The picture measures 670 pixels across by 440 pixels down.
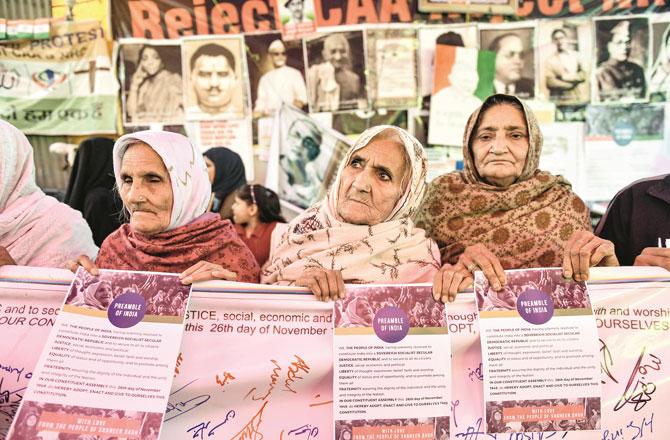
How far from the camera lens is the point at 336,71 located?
13.2ft

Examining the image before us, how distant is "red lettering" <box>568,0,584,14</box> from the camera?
3.89 metres

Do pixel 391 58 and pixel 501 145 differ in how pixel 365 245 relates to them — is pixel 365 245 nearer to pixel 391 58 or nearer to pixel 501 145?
pixel 501 145

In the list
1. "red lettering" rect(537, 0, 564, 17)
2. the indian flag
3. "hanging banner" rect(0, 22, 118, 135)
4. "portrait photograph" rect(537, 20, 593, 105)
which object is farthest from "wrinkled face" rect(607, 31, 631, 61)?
"hanging banner" rect(0, 22, 118, 135)

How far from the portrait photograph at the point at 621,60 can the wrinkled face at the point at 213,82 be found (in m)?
2.64

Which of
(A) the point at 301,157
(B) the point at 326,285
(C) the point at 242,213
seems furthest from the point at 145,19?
(B) the point at 326,285

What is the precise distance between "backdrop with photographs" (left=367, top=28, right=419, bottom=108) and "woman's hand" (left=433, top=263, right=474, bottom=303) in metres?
2.81

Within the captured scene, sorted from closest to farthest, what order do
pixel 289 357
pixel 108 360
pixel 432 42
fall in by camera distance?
pixel 108 360, pixel 289 357, pixel 432 42

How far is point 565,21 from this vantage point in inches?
154

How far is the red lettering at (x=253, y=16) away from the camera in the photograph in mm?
4035

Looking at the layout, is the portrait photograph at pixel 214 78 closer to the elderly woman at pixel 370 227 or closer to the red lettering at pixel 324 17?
the red lettering at pixel 324 17

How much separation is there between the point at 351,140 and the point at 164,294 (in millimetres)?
2835

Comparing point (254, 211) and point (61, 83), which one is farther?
point (61, 83)

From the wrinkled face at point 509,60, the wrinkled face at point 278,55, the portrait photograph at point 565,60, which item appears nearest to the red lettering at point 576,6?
the portrait photograph at point 565,60

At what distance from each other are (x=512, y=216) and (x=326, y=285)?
0.81 m
